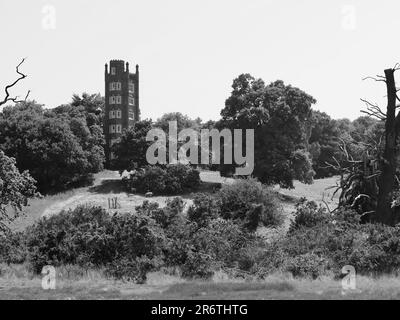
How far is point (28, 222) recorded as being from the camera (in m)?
45.4

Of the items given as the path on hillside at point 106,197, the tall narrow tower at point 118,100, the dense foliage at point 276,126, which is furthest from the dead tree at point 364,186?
the tall narrow tower at point 118,100

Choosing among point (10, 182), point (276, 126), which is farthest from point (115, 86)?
point (10, 182)

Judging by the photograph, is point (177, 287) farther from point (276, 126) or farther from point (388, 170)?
point (276, 126)

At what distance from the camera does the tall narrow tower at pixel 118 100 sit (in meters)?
98.7

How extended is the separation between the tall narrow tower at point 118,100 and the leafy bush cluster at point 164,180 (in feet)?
121

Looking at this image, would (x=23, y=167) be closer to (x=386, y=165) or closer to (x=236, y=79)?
(x=236, y=79)

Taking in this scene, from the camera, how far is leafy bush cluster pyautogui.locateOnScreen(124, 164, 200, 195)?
60219mm

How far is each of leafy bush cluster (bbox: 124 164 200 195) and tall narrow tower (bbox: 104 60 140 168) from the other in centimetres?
3701

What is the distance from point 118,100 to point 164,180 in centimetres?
4299

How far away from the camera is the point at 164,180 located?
198 feet

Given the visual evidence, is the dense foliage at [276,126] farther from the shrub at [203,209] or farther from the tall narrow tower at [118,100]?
the tall narrow tower at [118,100]

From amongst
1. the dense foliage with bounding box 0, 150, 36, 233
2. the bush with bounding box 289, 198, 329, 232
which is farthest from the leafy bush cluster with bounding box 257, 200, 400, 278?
the dense foliage with bounding box 0, 150, 36, 233
